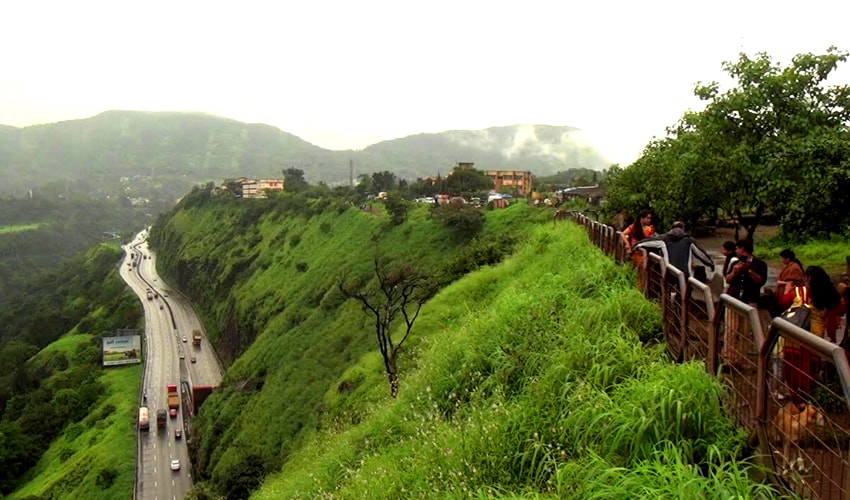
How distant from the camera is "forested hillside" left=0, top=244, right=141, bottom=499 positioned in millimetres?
39750

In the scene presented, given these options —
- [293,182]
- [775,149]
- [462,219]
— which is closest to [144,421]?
[462,219]

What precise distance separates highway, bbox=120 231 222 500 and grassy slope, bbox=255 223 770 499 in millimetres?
32938

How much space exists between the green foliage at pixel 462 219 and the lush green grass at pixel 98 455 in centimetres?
2745

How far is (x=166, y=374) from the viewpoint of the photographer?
5688 cm

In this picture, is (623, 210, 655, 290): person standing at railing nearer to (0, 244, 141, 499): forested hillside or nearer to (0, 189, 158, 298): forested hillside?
(0, 244, 141, 499): forested hillside

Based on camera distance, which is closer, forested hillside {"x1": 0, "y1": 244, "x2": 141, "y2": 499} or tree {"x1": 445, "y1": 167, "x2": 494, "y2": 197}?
forested hillside {"x1": 0, "y1": 244, "x2": 141, "y2": 499}

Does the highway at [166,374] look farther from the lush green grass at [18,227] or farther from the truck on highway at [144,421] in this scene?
the lush green grass at [18,227]

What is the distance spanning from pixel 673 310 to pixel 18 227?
172m

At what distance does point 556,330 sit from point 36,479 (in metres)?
49.2

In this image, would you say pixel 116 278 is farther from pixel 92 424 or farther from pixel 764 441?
pixel 764 441

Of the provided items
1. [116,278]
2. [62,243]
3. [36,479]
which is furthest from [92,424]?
[62,243]

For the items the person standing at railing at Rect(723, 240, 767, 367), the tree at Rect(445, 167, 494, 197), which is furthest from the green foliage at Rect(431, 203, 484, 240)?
the person standing at railing at Rect(723, 240, 767, 367)

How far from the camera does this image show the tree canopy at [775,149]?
362 inches

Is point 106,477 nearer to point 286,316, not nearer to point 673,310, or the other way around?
point 286,316
